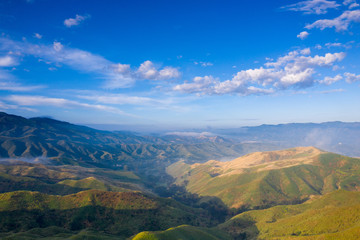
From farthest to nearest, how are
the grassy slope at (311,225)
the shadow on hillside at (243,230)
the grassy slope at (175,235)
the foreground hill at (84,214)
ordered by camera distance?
the shadow on hillside at (243,230) → the foreground hill at (84,214) → the grassy slope at (311,225) → the grassy slope at (175,235)

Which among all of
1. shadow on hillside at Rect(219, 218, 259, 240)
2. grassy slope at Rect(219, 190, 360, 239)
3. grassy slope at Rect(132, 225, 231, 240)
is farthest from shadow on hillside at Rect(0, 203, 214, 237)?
grassy slope at Rect(219, 190, 360, 239)

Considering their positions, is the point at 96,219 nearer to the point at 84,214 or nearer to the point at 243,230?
the point at 84,214

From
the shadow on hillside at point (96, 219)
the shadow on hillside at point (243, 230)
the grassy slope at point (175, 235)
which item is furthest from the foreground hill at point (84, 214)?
the grassy slope at point (175, 235)

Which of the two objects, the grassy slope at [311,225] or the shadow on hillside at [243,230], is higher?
the grassy slope at [311,225]

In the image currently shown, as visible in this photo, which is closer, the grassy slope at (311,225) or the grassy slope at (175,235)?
the grassy slope at (175,235)

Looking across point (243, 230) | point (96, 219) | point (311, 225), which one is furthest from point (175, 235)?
point (311, 225)

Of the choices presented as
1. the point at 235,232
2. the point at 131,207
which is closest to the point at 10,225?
the point at 131,207

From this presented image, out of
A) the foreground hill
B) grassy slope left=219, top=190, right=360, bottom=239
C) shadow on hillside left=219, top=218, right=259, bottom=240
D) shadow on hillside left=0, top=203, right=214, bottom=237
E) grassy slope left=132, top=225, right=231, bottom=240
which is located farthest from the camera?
shadow on hillside left=219, top=218, right=259, bottom=240

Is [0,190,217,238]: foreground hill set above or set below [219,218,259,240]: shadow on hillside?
above

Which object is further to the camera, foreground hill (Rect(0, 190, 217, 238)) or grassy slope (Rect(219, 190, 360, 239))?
foreground hill (Rect(0, 190, 217, 238))

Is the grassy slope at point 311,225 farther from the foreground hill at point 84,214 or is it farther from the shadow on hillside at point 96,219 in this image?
the shadow on hillside at point 96,219

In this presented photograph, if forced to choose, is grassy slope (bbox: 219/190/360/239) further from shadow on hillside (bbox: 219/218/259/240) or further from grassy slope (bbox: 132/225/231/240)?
grassy slope (bbox: 132/225/231/240)

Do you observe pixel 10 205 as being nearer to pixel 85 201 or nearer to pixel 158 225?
pixel 85 201
